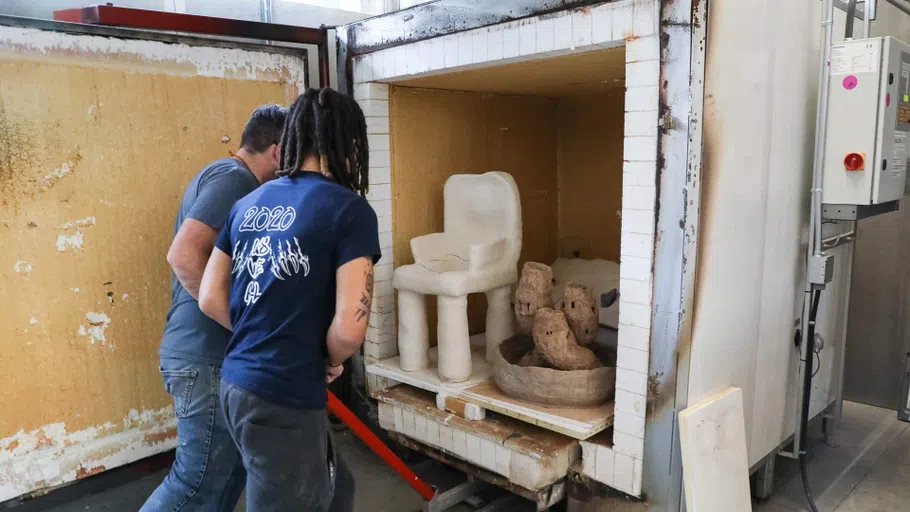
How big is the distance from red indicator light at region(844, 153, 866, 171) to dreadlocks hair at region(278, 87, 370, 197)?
1.99 metres

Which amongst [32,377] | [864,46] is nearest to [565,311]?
[864,46]

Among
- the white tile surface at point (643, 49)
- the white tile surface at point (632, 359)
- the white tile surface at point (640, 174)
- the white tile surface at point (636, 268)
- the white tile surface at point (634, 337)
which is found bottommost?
the white tile surface at point (632, 359)

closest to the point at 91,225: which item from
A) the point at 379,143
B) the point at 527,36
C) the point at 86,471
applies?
the point at 86,471

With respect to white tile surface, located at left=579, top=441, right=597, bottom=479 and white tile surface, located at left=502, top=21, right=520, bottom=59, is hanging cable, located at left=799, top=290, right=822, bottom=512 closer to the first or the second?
white tile surface, located at left=579, top=441, right=597, bottom=479

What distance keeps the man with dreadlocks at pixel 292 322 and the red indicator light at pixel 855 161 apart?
2026 millimetres

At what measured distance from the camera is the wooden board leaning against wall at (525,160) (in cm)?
348

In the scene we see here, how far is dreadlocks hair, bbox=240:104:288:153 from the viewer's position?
7.90ft

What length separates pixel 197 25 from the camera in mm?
2824

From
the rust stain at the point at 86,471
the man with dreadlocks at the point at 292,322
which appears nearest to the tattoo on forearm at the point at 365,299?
the man with dreadlocks at the point at 292,322

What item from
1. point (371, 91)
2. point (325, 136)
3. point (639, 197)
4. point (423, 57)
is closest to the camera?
point (325, 136)

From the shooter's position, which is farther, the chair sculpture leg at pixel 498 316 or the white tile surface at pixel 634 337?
the chair sculpture leg at pixel 498 316

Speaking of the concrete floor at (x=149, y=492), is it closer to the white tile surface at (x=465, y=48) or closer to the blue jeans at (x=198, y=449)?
the blue jeans at (x=198, y=449)

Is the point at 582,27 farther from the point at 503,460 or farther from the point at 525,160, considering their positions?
the point at 525,160

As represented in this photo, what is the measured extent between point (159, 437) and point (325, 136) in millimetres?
1868
